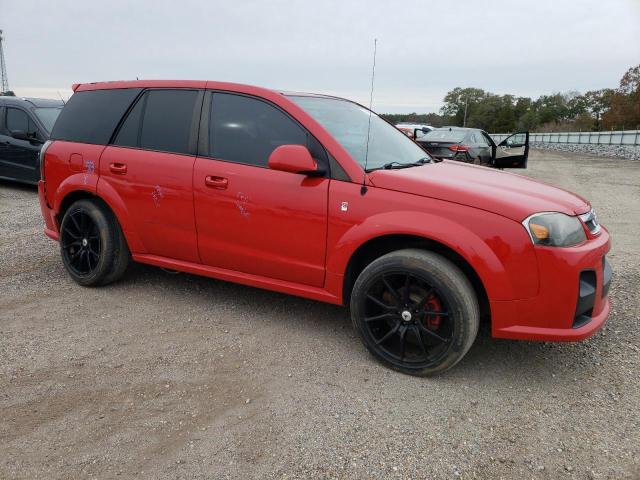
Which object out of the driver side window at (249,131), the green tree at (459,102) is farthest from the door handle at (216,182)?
the green tree at (459,102)

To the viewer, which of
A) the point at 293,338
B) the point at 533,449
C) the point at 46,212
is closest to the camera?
the point at 533,449

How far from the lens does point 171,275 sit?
5.05 metres

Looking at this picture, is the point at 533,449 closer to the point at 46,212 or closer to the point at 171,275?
the point at 171,275

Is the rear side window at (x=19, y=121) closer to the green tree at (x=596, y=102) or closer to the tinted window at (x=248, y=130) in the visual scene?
the tinted window at (x=248, y=130)

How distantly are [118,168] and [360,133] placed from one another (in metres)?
2.00

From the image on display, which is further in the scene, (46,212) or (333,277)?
(46,212)

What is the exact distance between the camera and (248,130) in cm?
377

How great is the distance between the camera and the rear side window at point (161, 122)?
4016 mm

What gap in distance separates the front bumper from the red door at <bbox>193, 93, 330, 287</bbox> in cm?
123

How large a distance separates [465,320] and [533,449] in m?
0.75

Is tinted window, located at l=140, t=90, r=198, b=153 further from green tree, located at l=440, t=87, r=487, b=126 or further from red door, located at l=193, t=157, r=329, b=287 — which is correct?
green tree, located at l=440, t=87, r=487, b=126

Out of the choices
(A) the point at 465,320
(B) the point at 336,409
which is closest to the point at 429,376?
(A) the point at 465,320

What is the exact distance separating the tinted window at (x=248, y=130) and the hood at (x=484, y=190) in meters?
0.64

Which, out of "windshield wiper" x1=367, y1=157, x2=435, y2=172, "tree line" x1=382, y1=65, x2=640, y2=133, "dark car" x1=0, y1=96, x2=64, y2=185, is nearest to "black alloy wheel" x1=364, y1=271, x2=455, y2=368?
"windshield wiper" x1=367, y1=157, x2=435, y2=172
